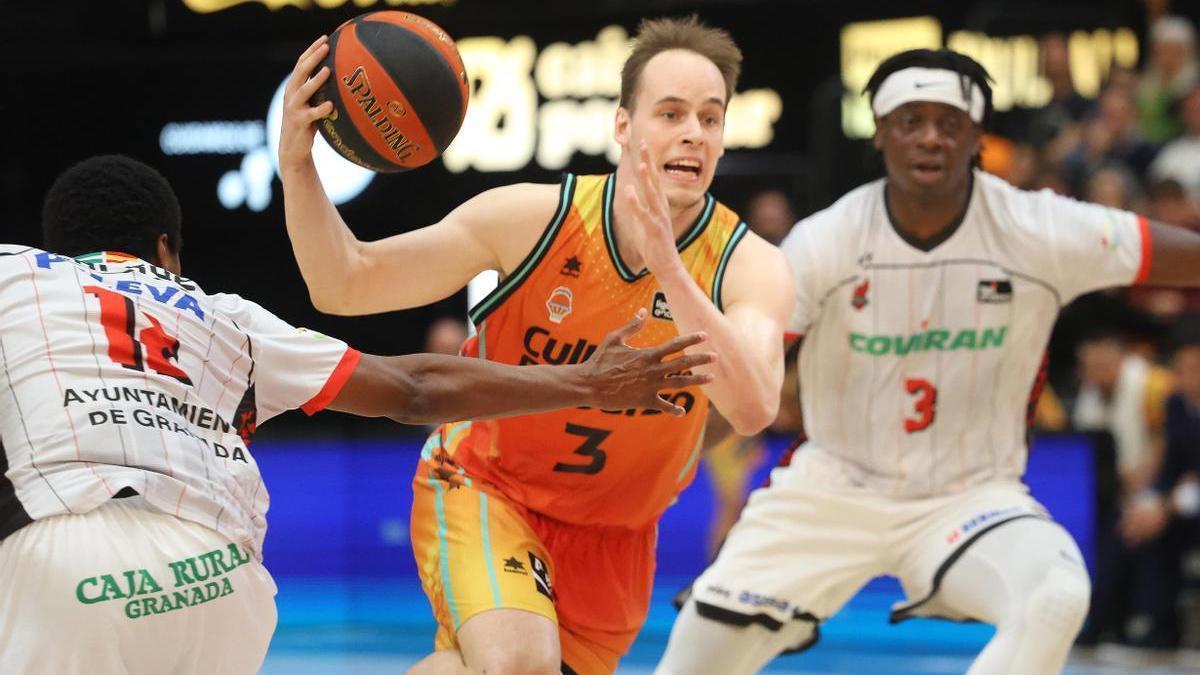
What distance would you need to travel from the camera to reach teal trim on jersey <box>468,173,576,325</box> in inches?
198

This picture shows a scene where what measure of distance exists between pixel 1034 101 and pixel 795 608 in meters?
7.23

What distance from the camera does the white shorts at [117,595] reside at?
3.60 metres

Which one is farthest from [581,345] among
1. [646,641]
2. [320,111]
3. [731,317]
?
[646,641]

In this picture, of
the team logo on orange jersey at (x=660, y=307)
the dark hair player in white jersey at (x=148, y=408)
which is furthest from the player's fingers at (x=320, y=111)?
the team logo on orange jersey at (x=660, y=307)

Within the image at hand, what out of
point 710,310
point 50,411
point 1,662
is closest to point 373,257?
point 710,310

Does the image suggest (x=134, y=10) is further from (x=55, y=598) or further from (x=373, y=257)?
(x=55, y=598)

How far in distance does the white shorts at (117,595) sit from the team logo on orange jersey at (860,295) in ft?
9.49

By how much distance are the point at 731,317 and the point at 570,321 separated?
48 cm

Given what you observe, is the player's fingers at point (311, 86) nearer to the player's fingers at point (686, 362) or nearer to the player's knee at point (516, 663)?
the player's fingers at point (686, 362)

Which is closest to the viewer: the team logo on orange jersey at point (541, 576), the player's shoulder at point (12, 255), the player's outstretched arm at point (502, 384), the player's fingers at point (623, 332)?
the player's shoulder at point (12, 255)

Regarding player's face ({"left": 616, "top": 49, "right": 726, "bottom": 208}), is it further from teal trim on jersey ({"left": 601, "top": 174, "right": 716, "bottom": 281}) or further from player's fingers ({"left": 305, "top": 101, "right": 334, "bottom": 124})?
player's fingers ({"left": 305, "top": 101, "right": 334, "bottom": 124})

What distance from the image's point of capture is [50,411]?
3758 millimetres

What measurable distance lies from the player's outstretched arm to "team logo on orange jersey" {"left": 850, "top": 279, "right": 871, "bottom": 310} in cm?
189

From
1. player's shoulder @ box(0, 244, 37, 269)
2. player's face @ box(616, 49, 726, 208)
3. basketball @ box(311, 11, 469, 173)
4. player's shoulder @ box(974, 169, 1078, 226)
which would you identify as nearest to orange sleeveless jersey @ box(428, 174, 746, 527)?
player's face @ box(616, 49, 726, 208)
